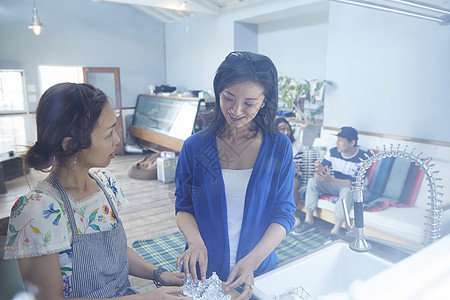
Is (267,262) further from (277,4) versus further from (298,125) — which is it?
(298,125)

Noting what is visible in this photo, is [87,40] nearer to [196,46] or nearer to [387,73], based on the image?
[196,46]

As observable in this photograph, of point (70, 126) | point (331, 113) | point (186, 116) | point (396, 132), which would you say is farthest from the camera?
A: point (331, 113)

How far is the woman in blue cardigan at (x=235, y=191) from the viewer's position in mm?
639

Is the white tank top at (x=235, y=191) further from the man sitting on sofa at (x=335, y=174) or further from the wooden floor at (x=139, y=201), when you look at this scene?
the man sitting on sofa at (x=335, y=174)

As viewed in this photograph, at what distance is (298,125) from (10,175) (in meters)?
1.33

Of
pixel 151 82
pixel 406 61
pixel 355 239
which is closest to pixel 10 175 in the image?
pixel 151 82

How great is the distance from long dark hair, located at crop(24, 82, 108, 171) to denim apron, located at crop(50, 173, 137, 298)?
0.05 meters

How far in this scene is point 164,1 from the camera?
2.50 feet

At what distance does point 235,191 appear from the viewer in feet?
2.11

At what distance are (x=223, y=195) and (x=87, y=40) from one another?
1.34 feet

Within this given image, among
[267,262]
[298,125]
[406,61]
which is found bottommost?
[267,262]

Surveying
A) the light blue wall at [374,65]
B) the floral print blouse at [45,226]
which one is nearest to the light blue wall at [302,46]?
the light blue wall at [374,65]

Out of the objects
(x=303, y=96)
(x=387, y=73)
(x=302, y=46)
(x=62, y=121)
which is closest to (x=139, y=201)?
(x=62, y=121)

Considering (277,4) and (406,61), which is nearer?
(277,4)
